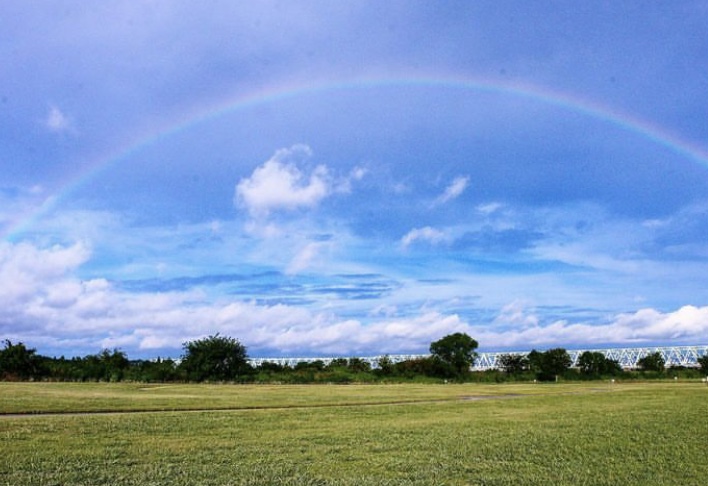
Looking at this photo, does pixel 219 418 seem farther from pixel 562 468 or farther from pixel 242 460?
pixel 562 468

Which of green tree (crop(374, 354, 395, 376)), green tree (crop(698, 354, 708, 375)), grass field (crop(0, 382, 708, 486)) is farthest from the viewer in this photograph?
green tree (crop(698, 354, 708, 375))

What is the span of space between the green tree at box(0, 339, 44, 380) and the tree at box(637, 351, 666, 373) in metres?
113

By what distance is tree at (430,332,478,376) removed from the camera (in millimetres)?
119188

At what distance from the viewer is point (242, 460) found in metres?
14.2

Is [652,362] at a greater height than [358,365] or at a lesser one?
greater

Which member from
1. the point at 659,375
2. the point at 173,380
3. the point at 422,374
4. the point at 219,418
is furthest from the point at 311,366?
the point at 219,418

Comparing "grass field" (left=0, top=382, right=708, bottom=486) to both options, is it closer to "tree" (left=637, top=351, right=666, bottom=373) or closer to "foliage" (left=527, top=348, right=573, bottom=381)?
"foliage" (left=527, top=348, right=573, bottom=381)

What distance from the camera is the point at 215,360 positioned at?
302 feet

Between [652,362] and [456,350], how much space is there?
44.8 metres

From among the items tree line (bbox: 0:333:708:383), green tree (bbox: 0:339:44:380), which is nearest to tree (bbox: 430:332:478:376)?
tree line (bbox: 0:333:708:383)

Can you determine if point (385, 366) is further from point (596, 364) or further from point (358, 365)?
point (596, 364)

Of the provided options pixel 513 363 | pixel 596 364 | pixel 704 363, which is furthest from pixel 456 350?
pixel 704 363

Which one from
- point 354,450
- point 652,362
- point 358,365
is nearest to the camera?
point 354,450

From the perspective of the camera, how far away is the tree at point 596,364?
373ft
